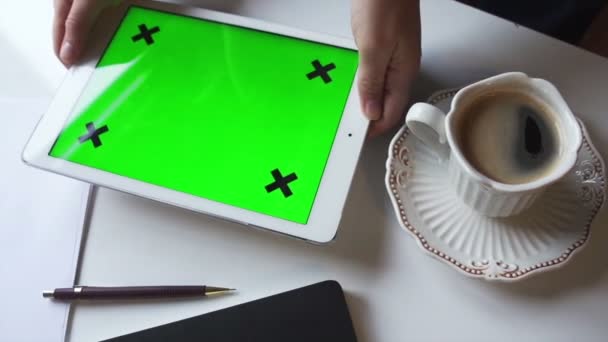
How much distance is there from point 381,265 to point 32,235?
351mm

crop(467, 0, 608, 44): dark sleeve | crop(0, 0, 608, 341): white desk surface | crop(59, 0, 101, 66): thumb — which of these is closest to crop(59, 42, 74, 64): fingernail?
crop(59, 0, 101, 66): thumb

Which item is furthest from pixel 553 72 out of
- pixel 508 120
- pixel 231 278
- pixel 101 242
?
pixel 101 242

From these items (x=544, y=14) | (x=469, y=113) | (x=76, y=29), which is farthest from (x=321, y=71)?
(x=544, y=14)

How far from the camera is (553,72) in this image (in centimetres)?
57

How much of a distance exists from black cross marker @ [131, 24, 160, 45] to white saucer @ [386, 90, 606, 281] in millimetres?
293

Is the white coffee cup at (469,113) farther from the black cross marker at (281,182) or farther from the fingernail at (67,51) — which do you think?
the fingernail at (67,51)

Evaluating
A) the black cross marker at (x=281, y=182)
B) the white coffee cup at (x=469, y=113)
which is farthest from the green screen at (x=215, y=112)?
the white coffee cup at (x=469, y=113)

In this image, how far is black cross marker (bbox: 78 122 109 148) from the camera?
54 cm

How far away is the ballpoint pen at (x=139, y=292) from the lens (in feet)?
1.64

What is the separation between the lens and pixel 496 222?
0.49m

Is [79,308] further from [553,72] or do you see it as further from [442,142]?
[553,72]

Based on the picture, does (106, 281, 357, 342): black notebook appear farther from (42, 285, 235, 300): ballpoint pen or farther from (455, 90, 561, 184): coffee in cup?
(455, 90, 561, 184): coffee in cup

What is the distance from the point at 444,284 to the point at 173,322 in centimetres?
25

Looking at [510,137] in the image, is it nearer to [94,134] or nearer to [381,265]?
[381,265]
